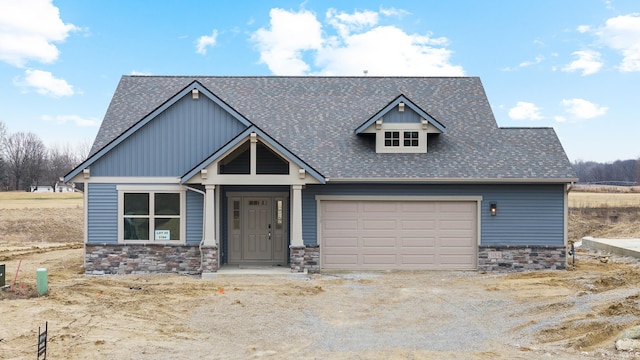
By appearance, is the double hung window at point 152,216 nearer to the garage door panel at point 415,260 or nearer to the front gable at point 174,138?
the front gable at point 174,138

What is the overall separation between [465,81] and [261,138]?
32.4 ft

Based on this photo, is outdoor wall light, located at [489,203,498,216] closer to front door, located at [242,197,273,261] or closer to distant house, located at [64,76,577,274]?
distant house, located at [64,76,577,274]

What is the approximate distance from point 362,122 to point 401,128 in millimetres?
1786

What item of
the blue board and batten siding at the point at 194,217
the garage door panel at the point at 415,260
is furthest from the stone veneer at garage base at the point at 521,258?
the blue board and batten siding at the point at 194,217

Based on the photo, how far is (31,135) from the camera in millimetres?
88562

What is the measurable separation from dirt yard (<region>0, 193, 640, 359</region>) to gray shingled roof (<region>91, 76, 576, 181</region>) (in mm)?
3231

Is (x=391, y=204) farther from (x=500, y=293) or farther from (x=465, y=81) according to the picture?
(x=465, y=81)

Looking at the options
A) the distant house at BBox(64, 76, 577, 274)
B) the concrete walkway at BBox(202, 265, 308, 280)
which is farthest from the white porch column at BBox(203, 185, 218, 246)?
the concrete walkway at BBox(202, 265, 308, 280)

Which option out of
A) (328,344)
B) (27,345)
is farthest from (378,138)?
(27,345)

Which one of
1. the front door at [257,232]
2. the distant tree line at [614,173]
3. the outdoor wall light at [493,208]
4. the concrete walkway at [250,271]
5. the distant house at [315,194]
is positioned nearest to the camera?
the concrete walkway at [250,271]

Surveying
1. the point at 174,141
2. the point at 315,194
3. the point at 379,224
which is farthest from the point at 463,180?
the point at 174,141

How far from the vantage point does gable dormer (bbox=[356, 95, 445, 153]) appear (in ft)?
54.2

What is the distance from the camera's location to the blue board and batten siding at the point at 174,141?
1540 centimetres

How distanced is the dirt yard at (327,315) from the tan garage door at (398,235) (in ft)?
2.08
